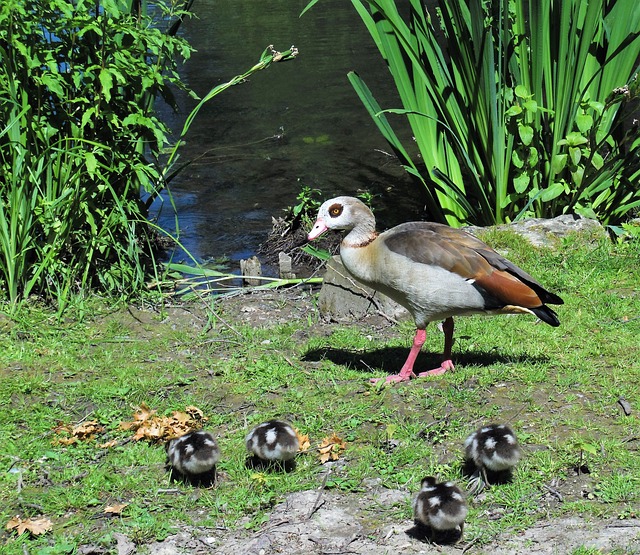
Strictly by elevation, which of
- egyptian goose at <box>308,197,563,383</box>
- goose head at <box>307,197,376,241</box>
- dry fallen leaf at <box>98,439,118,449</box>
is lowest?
dry fallen leaf at <box>98,439,118,449</box>

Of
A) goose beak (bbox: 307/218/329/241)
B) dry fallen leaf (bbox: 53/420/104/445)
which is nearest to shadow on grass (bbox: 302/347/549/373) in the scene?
goose beak (bbox: 307/218/329/241)

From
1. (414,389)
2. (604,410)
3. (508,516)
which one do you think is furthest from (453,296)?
(508,516)

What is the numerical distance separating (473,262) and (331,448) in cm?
163

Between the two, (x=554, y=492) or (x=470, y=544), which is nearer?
(x=470, y=544)

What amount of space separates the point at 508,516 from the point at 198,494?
1.74 meters

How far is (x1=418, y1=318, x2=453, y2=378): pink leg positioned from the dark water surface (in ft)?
13.7

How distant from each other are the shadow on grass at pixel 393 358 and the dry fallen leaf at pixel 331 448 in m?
1.19

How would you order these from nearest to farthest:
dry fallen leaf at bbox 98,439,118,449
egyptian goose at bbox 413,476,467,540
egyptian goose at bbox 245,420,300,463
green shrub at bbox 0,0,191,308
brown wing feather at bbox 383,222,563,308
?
egyptian goose at bbox 413,476,467,540, egyptian goose at bbox 245,420,300,463, dry fallen leaf at bbox 98,439,118,449, brown wing feather at bbox 383,222,563,308, green shrub at bbox 0,0,191,308

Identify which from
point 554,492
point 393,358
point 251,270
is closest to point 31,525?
point 554,492

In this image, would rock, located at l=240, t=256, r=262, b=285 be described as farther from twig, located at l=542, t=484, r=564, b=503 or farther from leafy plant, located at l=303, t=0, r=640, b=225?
twig, located at l=542, t=484, r=564, b=503

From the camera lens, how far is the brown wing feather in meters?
6.12

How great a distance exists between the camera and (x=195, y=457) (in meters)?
5.10

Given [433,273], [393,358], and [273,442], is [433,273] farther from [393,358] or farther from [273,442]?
[273,442]

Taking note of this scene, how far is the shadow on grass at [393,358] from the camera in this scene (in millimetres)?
6590
